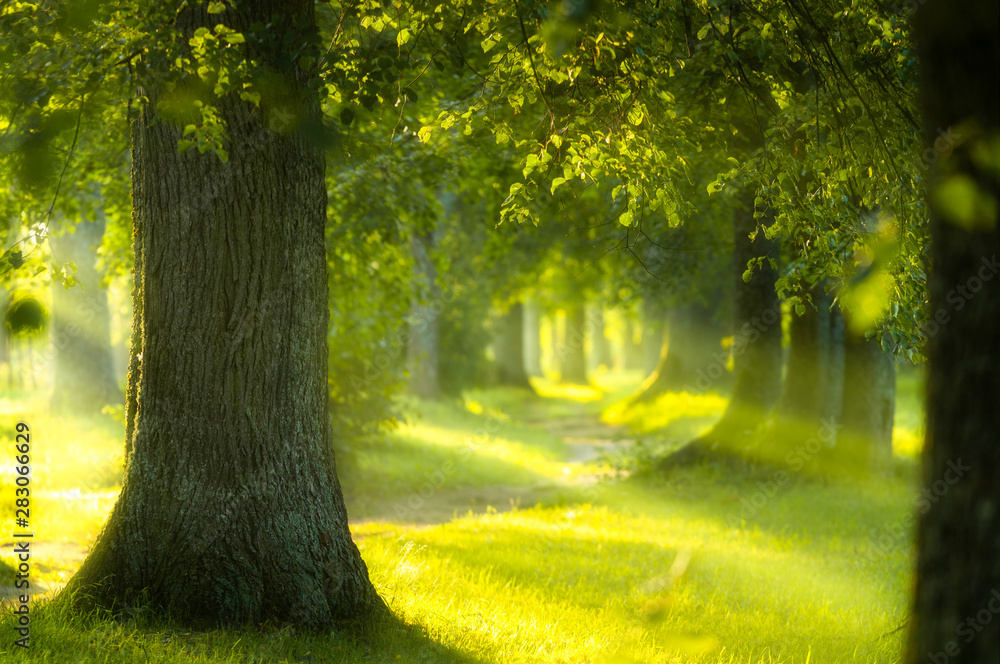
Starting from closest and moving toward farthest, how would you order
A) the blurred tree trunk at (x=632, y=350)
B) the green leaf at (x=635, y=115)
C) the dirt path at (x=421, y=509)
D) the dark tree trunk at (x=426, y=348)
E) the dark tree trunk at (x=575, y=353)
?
1. the green leaf at (x=635, y=115)
2. the dirt path at (x=421, y=509)
3. the dark tree trunk at (x=426, y=348)
4. the dark tree trunk at (x=575, y=353)
5. the blurred tree trunk at (x=632, y=350)

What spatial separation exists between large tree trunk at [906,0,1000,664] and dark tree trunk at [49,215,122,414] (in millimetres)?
13910

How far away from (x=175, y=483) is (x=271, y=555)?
0.72m

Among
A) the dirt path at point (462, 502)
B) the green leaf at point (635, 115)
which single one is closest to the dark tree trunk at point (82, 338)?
the dirt path at point (462, 502)

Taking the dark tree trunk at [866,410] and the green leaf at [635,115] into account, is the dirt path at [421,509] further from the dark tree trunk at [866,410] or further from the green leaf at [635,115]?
the green leaf at [635,115]

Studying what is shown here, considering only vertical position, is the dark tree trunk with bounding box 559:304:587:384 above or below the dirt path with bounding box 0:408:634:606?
above

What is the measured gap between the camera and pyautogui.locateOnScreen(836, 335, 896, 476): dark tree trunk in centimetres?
1177

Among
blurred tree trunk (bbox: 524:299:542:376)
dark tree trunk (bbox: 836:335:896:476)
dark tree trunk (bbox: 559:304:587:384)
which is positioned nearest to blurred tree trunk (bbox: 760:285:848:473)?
dark tree trunk (bbox: 836:335:896:476)

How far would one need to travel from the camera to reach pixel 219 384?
4.62 metres

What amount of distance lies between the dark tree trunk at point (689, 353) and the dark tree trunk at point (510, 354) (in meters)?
7.95

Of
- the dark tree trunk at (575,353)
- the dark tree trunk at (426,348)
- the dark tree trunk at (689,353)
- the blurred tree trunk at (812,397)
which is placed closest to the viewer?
the blurred tree trunk at (812,397)

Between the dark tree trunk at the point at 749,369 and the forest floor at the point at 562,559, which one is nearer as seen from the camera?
the forest floor at the point at 562,559

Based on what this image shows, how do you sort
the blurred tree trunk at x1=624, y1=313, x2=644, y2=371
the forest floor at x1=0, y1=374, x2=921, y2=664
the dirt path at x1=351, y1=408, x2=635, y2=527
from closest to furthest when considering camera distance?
the forest floor at x1=0, y1=374, x2=921, y2=664 < the dirt path at x1=351, y1=408, x2=635, y2=527 < the blurred tree trunk at x1=624, y1=313, x2=644, y2=371

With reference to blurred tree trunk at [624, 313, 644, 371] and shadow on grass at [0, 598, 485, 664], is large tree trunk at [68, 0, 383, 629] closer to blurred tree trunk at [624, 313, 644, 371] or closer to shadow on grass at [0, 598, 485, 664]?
shadow on grass at [0, 598, 485, 664]

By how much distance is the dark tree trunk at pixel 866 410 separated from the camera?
11.8m
